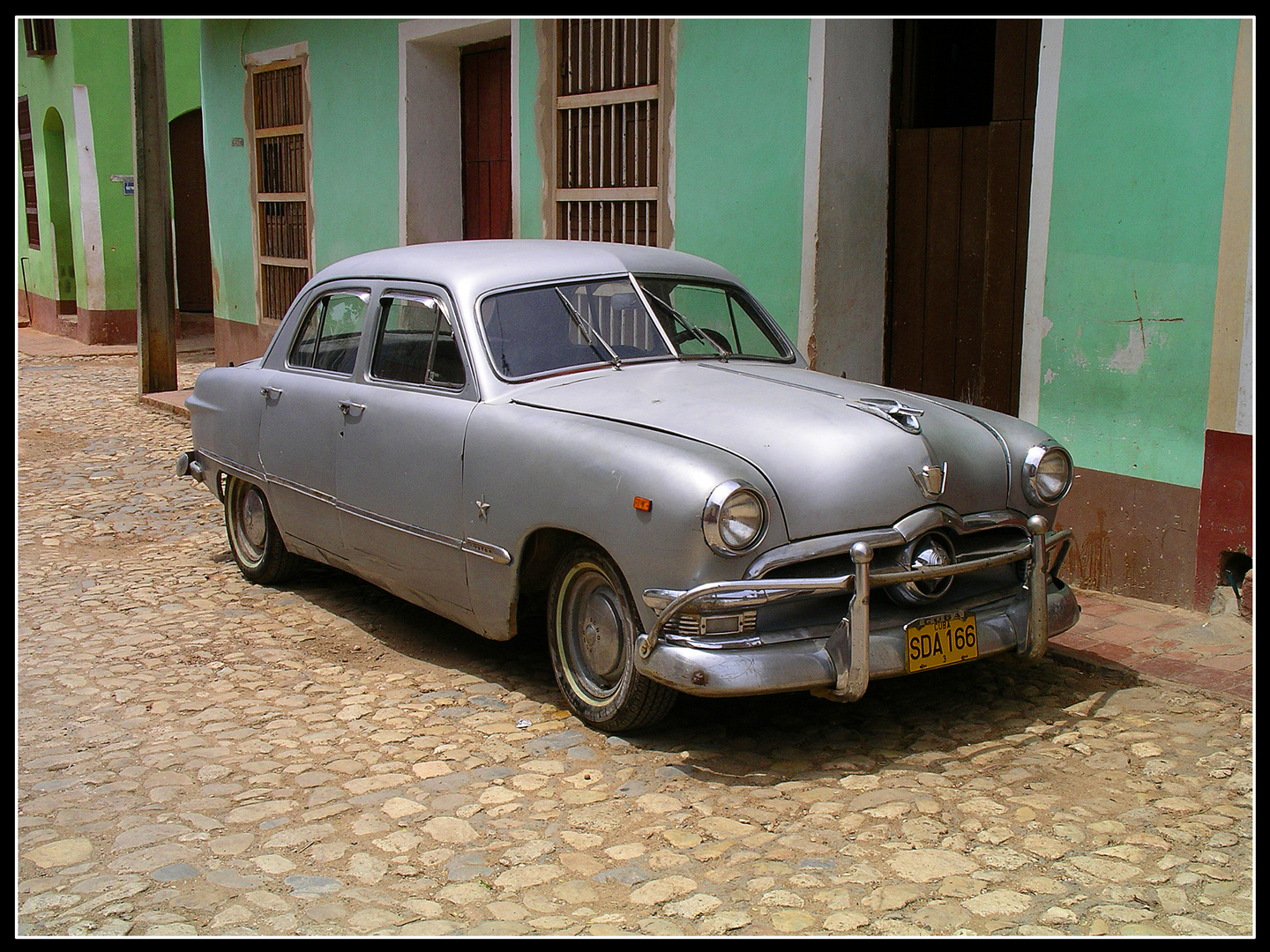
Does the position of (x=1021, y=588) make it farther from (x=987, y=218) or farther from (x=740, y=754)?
(x=987, y=218)

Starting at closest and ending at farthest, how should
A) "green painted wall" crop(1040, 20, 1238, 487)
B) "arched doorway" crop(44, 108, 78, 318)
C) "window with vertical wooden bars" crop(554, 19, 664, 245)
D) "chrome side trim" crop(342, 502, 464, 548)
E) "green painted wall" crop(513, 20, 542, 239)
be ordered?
"chrome side trim" crop(342, 502, 464, 548)
"green painted wall" crop(1040, 20, 1238, 487)
"window with vertical wooden bars" crop(554, 19, 664, 245)
"green painted wall" crop(513, 20, 542, 239)
"arched doorway" crop(44, 108, 78, 318)

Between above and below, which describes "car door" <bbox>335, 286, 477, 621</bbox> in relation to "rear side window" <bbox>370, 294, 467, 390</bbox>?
below

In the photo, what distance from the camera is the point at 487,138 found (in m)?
10.3

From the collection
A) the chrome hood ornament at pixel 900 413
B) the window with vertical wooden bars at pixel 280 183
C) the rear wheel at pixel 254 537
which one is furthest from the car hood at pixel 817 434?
the window with vertical wooden bars at pixel 280 183

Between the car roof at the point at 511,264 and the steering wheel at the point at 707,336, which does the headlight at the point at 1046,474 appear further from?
the car roof at the point at 511,264

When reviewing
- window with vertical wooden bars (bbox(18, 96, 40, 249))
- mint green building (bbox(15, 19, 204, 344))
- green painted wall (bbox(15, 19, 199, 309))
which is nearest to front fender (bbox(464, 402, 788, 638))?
mint green building (bbox(15, 19, 204, 344))

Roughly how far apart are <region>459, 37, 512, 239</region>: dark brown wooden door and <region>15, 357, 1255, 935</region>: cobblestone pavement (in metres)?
5.48

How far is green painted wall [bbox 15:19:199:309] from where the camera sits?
1700 centimetres

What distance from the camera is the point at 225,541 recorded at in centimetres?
696

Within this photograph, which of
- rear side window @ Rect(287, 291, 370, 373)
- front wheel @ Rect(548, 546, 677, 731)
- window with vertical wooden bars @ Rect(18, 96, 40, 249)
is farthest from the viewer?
window with vertical wooden bars @ Rect(18, 96, 40, 249)

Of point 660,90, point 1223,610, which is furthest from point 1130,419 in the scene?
point 660,90

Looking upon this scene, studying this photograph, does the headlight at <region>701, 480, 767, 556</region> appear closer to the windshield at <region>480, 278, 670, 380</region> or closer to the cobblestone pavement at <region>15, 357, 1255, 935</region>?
the cobblestone pavement at <region>15, 357, 1255, 935</region>

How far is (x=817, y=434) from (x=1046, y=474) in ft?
2.95

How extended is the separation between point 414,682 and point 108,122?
49.4 feet
